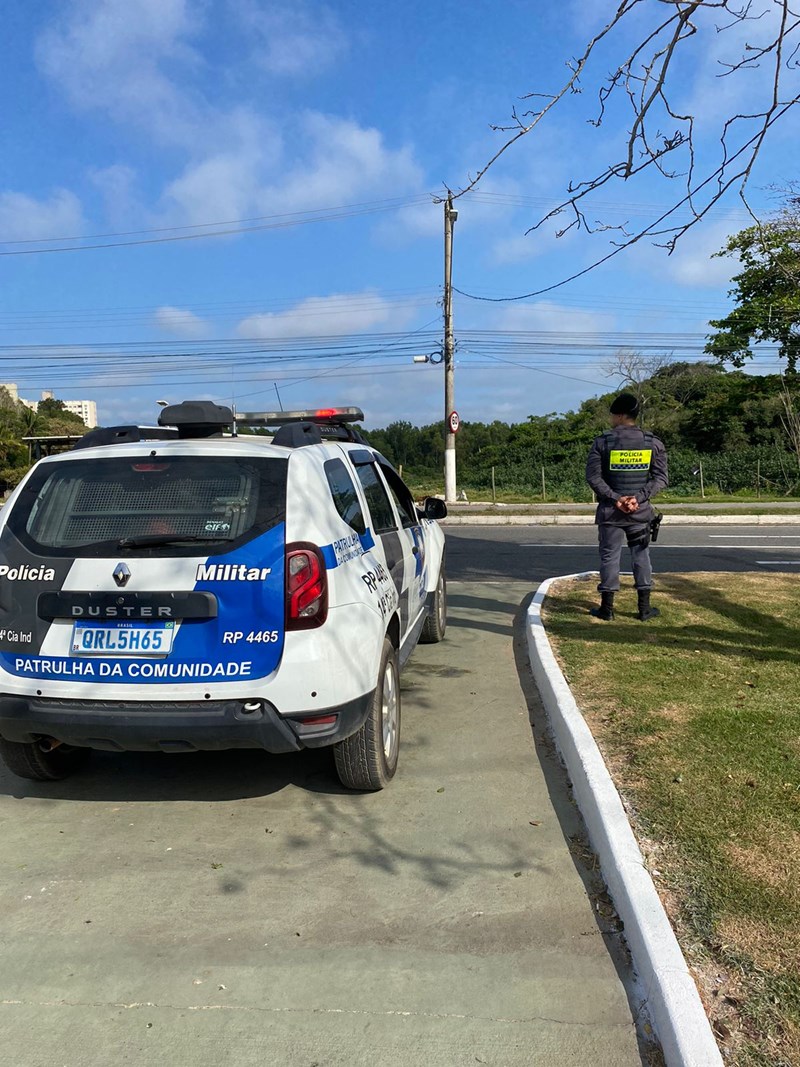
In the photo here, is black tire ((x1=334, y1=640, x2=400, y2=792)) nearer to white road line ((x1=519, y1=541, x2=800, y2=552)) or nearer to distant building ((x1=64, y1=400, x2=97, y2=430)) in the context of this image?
white road line ((x1=519, y1=541, x2=800, y2=552))

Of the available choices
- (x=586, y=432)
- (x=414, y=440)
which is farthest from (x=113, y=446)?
(x=414, y=440)

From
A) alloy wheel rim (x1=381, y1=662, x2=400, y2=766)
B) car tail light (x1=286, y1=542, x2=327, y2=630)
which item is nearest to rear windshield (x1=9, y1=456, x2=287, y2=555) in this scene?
car tail light (x1=286, y1=542, x2=327, y2=630)

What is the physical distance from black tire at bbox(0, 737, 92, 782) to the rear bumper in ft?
1.37

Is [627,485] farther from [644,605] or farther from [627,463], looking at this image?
[644,605]

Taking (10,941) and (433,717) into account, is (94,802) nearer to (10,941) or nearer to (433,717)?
(10,941)

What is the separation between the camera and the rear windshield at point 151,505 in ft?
11.2

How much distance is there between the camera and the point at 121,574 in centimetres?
333

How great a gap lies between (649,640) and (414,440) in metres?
55.8

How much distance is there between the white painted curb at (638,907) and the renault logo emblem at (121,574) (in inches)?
86.4

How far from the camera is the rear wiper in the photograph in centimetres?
340

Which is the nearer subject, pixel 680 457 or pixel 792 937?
pixel 792 937

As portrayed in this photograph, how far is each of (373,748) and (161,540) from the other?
137 cm

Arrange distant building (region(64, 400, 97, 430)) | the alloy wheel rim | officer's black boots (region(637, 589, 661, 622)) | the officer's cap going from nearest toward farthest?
1. the alloy wheel rim
2. the officer's cap
3. officer's black boots (region(637, 589, 661, 622))
4. distant building (region(64, 400, 97, 430))

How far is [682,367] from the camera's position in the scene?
51.2 metres
